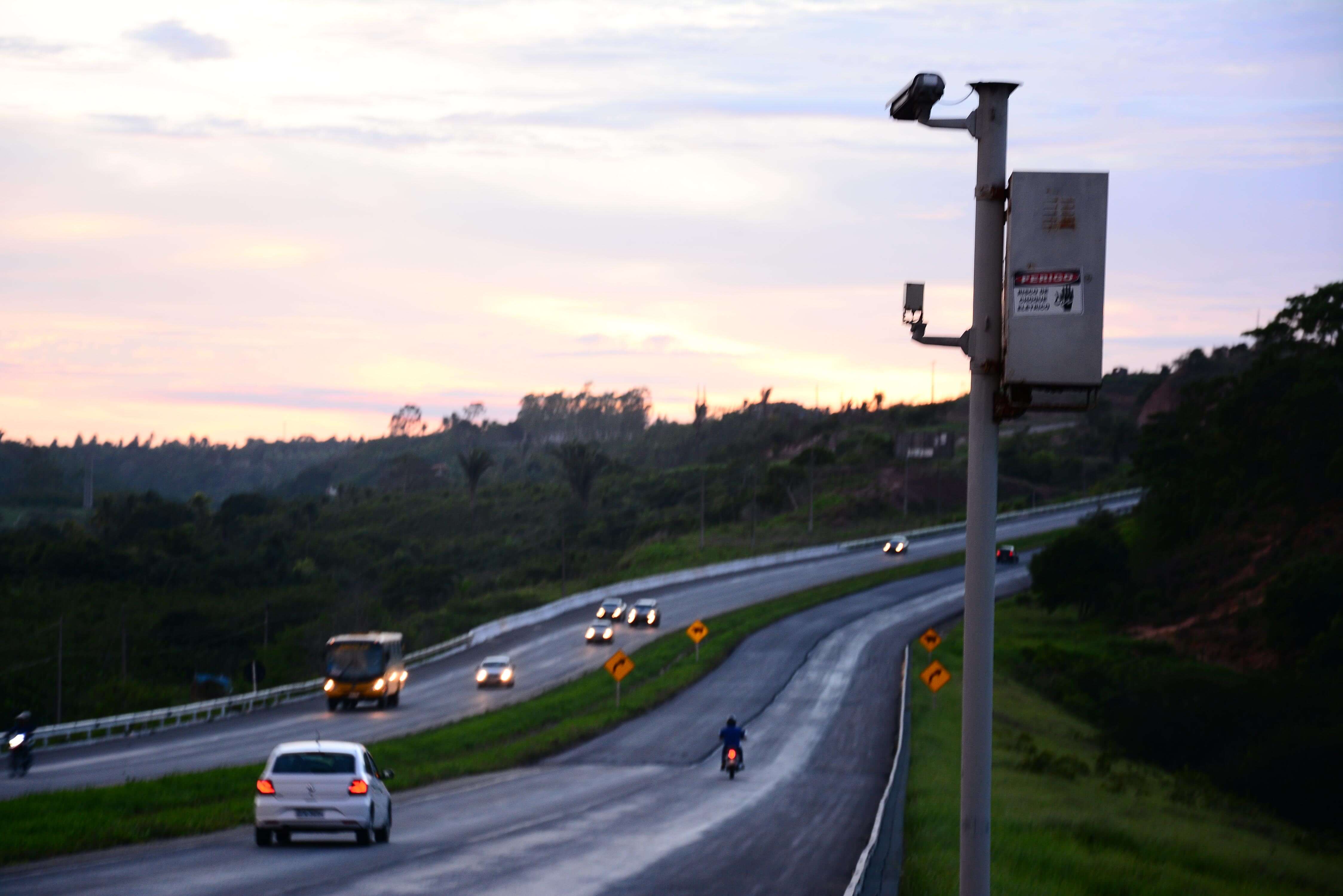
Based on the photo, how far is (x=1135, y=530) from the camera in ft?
319

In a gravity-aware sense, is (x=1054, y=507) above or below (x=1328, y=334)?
below

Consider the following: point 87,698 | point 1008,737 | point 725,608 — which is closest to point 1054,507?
point 725,608

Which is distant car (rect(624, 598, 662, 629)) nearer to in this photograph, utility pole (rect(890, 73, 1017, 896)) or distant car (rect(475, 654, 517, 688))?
distant car (rect(475, 654, 517, 688))

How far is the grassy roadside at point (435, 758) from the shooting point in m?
20.2

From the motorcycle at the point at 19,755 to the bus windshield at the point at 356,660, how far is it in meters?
18.0

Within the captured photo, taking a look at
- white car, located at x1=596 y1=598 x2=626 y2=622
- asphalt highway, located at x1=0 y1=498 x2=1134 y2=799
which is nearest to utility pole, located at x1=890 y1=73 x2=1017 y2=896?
asphalt highway, located at x1=0 y1=498 x2=1134 y2=799

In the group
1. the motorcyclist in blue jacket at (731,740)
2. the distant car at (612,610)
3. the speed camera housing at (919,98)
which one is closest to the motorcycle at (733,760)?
the motorcyclist in blue jacket at (731,740)

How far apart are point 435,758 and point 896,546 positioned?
6716cm

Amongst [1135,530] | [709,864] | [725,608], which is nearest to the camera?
[709,864]

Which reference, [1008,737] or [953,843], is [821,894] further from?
[1008,737]

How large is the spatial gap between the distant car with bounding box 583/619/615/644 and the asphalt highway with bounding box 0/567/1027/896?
20203 mm

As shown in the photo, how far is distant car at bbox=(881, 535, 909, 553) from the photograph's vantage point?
9825 cm

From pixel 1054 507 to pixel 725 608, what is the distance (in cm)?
5188

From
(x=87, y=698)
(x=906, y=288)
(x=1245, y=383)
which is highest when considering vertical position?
(x=1245, y=383)
